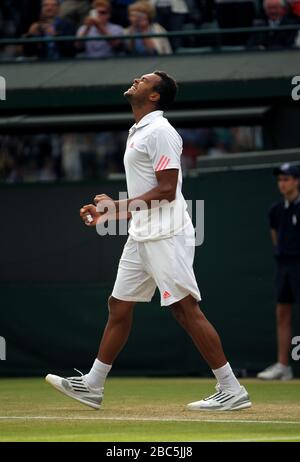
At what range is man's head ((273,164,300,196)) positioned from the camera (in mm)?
11992

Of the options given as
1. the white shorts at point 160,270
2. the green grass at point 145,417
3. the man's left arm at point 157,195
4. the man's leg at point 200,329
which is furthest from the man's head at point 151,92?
the green grass at point 145,417

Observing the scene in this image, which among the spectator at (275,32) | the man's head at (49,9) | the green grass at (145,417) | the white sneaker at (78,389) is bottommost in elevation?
the green grass at (145,417)

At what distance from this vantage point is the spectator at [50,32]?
610 inches

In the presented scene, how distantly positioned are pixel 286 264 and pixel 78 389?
4261mm

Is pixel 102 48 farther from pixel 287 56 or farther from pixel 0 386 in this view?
pixel 0 386

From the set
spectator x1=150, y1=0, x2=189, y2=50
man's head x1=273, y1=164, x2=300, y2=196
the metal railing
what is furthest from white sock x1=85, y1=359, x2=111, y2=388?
spectator x1=150, y1=0, x2=189, y2=50

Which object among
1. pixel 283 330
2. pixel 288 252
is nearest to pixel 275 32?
pixel 288 252

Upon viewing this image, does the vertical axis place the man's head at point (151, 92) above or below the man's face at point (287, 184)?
above

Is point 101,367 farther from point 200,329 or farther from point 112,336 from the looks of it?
point 200,329

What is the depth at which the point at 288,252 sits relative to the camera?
12.1m

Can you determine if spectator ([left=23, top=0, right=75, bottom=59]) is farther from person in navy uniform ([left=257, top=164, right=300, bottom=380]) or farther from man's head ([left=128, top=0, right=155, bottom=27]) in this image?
person in navy uniform ([left=257, top=164, right=300, bottom=380])

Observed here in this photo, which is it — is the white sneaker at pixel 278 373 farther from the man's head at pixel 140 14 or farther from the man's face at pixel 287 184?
the man's head at pixel 140 14

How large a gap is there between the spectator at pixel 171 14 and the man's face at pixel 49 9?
1.28 meters

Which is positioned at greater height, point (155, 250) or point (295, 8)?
point (295, 8)
